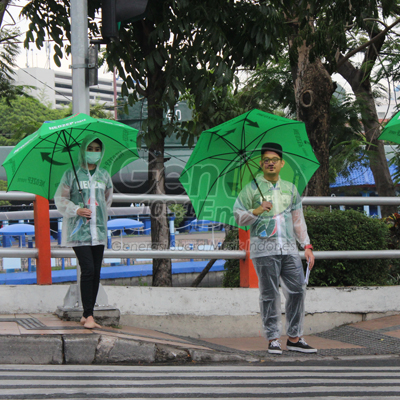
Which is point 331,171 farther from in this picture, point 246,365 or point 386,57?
point 246,365

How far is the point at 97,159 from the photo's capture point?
5141mm

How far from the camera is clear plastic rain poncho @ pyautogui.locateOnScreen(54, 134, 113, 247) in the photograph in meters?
5.02

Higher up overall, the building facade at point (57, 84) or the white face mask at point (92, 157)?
the building facade at point (57, 84)

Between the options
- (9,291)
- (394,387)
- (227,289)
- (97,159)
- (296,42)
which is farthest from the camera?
(296,42)

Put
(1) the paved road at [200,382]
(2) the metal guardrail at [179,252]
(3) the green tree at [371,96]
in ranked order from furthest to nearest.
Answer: (3) the green tree at [371,96] < (2) the metal guardrail at [179,252] < (1) the paved road at [200,382]

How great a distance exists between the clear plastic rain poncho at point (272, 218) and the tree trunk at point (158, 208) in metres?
1.99

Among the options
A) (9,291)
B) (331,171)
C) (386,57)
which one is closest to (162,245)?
(9,291)

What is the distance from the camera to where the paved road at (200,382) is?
3.54 meters

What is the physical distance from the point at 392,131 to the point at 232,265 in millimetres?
2501

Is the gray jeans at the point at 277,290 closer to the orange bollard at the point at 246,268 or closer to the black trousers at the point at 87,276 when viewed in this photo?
the orange bollard at the point at 246,268

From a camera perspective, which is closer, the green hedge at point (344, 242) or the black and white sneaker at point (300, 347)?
the black and white sneaker at point (300, 347)

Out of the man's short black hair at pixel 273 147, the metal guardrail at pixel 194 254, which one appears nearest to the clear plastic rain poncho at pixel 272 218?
the man's short black hair at pixel 273 147

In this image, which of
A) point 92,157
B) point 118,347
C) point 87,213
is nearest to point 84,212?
point 87,213

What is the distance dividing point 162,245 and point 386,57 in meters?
8.94
